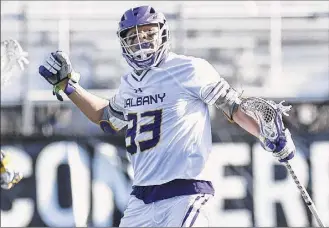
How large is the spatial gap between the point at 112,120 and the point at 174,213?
94 centimetres

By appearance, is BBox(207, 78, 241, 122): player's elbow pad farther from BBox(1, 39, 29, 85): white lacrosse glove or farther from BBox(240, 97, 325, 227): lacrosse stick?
BBox(1, 39, 29, 85): white lacrosse glove

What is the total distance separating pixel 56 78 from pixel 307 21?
4.96 metres

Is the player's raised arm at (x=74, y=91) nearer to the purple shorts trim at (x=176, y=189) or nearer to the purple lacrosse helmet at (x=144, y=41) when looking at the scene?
the purple lacrosse helmet at (x=144, y=41)

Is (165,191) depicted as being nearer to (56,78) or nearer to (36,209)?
(56,78)

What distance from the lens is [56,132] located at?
938 centimetres

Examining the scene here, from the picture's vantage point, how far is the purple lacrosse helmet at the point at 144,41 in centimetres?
566

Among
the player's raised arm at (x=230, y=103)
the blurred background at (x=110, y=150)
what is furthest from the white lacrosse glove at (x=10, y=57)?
the blurred background at (x=110, y=150)

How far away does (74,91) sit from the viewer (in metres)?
6.13

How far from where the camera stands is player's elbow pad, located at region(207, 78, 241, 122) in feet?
17.8

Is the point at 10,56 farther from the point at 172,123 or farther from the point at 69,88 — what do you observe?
the point at 172,123

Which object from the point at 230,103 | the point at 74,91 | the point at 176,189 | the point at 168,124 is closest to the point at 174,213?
the point at 176,189

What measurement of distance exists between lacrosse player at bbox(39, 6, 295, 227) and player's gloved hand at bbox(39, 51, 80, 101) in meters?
0.46

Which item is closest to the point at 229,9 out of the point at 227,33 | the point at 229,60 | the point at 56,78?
the point at 227,33

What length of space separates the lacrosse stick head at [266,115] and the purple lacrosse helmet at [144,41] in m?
0.58
